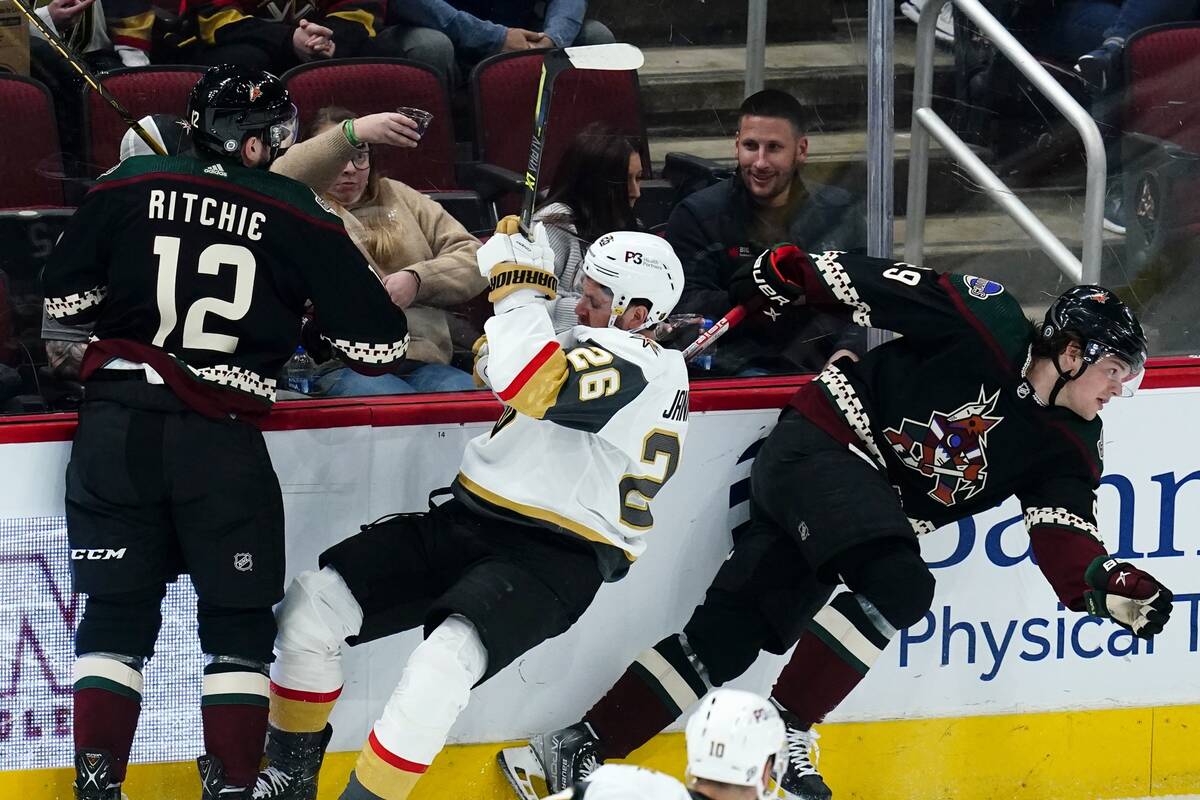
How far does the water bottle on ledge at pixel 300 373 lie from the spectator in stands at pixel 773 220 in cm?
76

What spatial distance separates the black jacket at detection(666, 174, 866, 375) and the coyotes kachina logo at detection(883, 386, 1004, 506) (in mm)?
327

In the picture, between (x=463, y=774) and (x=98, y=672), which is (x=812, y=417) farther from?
(x=98, y=672)

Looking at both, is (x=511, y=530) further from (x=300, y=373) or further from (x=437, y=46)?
(x=437, y=46)

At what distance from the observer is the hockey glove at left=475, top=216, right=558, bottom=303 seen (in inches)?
114

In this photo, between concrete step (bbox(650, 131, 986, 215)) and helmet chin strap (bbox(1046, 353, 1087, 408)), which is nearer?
helmet chin strap (bbox(1046, 353, 1087, 408))

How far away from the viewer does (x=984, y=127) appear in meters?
3.84

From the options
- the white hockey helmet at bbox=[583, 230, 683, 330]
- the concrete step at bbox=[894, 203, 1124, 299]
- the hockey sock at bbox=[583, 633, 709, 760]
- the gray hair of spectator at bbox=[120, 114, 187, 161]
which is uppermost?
the gray hair of spectator at bbox=[120, 114, 187, 161]

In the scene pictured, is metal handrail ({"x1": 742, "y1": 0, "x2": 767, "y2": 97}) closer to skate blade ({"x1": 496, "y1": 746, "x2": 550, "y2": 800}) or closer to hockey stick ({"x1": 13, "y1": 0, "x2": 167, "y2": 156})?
hockey stick ({"x1": 13, "y1": 0, "x2": 167, "y2": 156})

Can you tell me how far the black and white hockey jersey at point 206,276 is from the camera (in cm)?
285

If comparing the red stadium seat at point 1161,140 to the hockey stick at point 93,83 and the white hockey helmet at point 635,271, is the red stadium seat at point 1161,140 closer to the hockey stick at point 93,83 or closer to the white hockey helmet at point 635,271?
the white hockey helmet at point 635,271

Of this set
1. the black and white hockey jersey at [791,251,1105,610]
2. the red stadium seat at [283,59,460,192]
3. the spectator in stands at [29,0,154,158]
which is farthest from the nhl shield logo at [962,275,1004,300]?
the spectator in stands at [29,0,154,158]

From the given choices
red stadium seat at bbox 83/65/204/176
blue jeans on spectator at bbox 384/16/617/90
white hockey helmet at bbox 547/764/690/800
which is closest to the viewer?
white hockey helmet at bbox 547/764/690/800

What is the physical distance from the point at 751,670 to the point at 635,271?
36.3 inches

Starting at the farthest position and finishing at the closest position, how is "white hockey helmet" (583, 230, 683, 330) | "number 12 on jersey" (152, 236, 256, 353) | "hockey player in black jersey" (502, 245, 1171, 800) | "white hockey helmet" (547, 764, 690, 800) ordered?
"hockey player in black jersey" (502, 245, 1171, 800), "white hockey helmet" (583, 230, 683, 330), "number 12 on jersey" (152, 236, 256, 353), "white hockey helmet" (547, 764, 690, 800)
